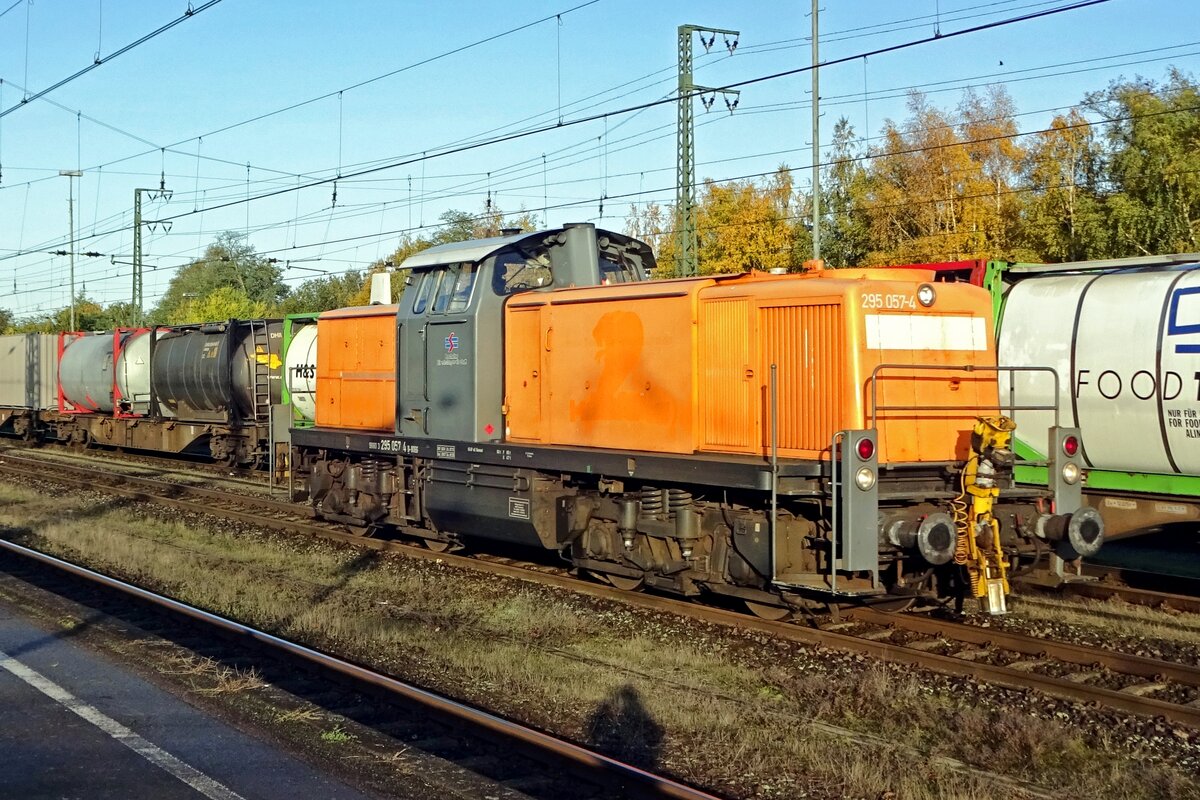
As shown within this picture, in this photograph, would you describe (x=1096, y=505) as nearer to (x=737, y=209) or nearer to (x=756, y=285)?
(x=756, y=285)

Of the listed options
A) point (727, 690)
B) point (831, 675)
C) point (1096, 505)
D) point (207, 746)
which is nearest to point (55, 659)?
point (207, 746)

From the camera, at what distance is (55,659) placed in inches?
327

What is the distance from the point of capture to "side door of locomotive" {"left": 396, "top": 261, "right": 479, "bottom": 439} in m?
12.0

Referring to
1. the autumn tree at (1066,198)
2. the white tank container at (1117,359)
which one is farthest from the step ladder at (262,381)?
the autumn tree at (1066,198)

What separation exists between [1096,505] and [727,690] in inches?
245

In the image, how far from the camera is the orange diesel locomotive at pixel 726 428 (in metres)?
8.52

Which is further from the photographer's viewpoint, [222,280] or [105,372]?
[222,280]

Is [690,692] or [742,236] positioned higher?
[742,236]

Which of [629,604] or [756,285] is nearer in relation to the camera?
[756,285]

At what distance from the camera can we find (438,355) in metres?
12.4

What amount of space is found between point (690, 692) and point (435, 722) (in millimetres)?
1838

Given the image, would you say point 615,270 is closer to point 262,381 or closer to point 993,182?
point 262,381

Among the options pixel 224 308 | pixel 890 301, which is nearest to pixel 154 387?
pixel 890 301

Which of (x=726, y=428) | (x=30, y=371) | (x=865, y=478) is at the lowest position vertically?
(x=865, y=478)
